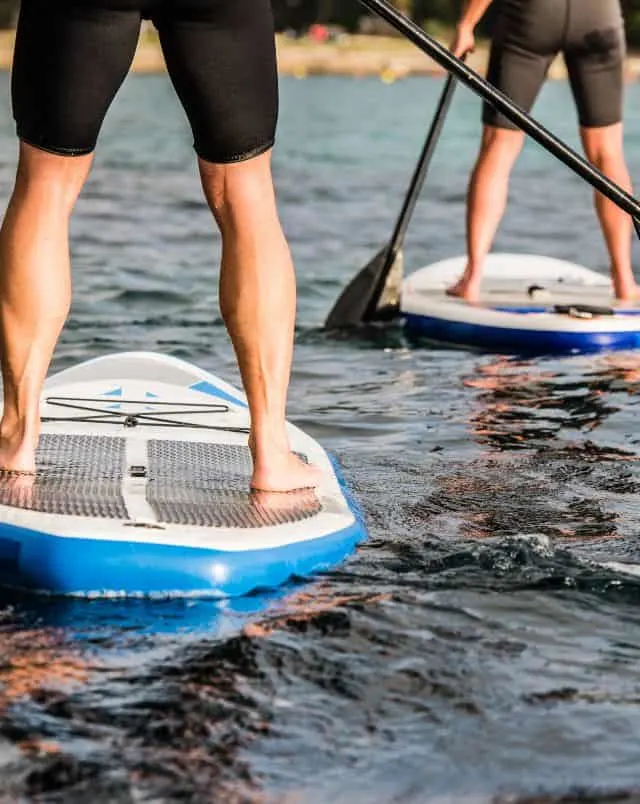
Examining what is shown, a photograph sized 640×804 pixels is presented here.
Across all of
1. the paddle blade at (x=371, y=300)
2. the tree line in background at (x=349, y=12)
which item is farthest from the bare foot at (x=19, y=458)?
the tree line in background at (x=349, y=12)

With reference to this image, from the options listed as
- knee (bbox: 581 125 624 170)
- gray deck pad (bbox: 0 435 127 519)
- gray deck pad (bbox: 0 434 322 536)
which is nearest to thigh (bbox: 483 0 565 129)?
knee (bbox: 581 125 624 170)

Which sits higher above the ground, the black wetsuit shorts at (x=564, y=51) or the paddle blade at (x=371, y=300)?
the black wetsuit shorts at (x=564, y=51)

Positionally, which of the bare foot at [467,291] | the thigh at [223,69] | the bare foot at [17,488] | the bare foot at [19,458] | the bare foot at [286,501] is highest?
the thigh at [223,69]

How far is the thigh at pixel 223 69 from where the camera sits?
4.08 meters

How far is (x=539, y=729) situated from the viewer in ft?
10.8

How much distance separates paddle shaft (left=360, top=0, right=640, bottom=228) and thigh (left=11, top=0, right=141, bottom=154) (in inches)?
27.4

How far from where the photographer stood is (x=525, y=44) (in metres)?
7.51

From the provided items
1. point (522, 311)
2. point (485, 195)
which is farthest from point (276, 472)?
point (485, 195)

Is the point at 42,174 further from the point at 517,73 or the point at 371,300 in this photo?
the point at 371,300

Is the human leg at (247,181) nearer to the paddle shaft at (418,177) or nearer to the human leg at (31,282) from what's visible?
the human leg at (31,282)

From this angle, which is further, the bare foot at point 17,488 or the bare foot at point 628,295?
the bare foot at point 628,295

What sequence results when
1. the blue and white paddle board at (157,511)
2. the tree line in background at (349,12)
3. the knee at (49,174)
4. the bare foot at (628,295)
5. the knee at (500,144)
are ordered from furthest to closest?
the tree line in background at (349,12) → the bare foot at (628,295) → the knee at (500,144) → the knee at (49,174) → the blue and white paddle board at (157,511)

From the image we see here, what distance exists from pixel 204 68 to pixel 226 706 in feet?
4.92

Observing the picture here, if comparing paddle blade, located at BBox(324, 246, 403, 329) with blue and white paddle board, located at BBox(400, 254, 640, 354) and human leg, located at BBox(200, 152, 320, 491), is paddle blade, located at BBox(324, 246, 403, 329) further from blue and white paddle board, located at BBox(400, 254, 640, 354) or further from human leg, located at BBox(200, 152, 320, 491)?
human leg, located at BBox(200, 152, 320, 491)
